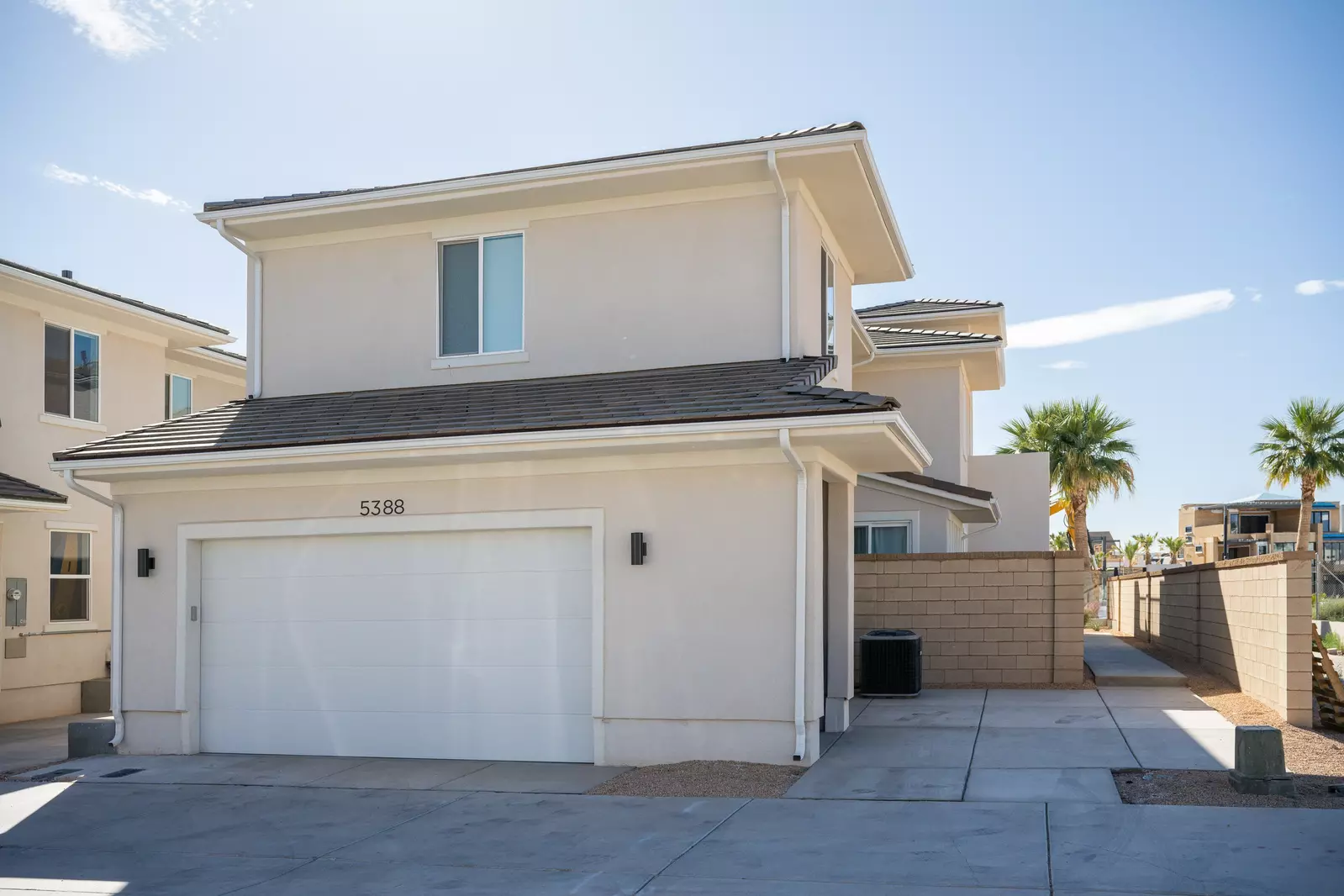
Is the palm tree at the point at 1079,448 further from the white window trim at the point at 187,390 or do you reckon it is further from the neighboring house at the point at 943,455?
the white window trim at the point at 187,390

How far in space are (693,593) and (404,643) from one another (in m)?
3.31

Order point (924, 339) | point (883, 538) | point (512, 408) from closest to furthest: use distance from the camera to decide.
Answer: point (512, 408) → point (883, 538) → point (924, 339)

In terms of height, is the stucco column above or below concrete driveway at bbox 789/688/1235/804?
above

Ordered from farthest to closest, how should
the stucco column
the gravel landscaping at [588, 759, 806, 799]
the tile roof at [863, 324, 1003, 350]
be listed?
1. the tile roof at [863, 324, 1003, 350]
2. the stucco column
3. the gravel landscaping at [588, 759, 806, 799]

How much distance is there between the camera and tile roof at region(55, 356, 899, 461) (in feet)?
35.1

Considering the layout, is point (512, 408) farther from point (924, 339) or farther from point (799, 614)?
point (924, 339)

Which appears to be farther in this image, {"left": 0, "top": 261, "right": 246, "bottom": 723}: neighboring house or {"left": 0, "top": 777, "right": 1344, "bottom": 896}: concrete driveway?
{"left": 0, "top": 261, "right": 246, "bottom": 723}: neighboring house

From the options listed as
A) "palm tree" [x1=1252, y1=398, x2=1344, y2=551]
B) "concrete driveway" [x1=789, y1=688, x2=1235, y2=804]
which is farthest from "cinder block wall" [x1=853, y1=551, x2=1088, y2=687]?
"palm tree" [x1=1252, y1=398, x2=1344, y2=551]

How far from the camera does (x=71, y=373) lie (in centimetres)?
1836

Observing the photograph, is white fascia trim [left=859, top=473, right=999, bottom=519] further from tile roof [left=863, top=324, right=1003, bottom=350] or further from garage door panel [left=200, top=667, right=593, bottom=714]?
garage door panel [left=200, top=667, right=593, bottom=714]

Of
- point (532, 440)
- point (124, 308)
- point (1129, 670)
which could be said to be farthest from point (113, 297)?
point (1129, 670)

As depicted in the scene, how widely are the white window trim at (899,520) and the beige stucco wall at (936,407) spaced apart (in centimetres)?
194

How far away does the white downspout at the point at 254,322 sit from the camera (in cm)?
1448

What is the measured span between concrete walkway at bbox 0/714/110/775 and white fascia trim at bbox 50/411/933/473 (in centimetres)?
Answer: 321
